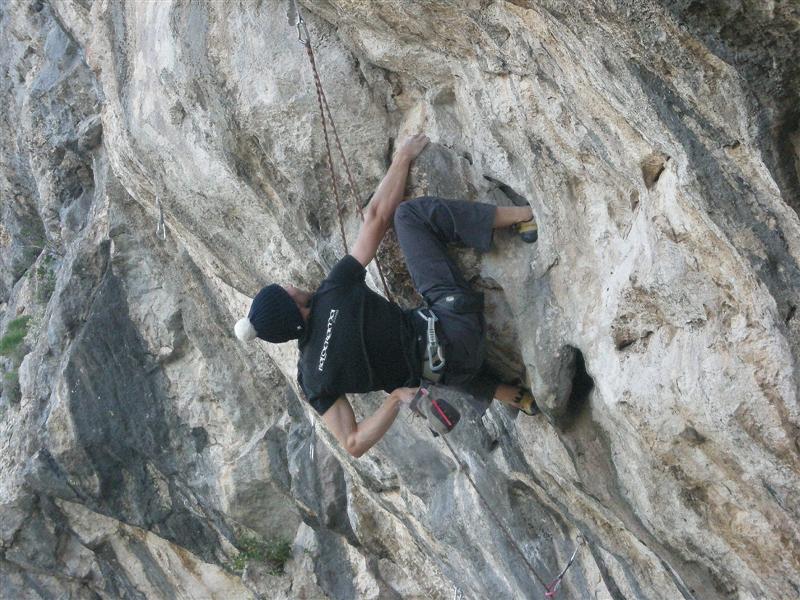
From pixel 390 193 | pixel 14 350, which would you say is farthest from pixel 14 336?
pixel 390 193

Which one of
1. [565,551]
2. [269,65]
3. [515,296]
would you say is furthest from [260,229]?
[565,551]

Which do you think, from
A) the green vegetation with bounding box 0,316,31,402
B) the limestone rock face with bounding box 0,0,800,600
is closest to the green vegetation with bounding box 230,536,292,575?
the limestone rock face with bounding box 0,0,800,600

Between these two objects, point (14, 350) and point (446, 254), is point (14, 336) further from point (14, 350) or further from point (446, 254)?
point (446, 254)

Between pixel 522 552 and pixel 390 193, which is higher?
pixel 390 193

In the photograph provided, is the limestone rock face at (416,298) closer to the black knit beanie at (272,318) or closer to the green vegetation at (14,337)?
the black knit beanie at (272,318)

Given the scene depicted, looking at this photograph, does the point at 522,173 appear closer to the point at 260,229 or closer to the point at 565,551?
the point at 260,229

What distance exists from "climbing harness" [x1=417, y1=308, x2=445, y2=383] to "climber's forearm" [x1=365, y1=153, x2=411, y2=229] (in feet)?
1.81

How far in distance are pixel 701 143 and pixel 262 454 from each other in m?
5.84

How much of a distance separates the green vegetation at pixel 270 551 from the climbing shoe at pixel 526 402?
423cm

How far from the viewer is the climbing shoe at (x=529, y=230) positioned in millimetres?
4883

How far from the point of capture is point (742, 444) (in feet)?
12.7

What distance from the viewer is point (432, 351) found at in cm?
487

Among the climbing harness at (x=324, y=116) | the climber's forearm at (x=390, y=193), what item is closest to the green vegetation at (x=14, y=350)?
the climbing harness at (x=324, y=116)

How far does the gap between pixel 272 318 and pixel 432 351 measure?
31.6 inches
